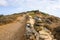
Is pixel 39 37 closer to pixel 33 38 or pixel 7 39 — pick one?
pixel 33 38

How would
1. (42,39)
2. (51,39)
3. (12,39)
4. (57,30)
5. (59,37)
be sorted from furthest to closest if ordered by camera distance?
(57,30)
(59,37)
(51,39)
(42,39)
(12,39)

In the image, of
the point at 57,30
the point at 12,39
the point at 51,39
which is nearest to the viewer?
the point at 12,39

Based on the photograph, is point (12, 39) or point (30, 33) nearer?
point (12, 39)

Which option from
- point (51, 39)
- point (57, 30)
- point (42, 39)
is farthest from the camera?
point (57, 30)

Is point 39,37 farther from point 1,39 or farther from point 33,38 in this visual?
point 1,39

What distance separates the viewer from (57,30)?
33031mm

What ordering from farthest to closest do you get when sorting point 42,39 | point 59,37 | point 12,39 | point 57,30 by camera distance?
1. point 57,30
2. point 59,37
3. point 42,39
4. point 12,39

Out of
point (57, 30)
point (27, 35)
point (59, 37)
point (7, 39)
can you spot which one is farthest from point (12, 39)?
point (57, 30)

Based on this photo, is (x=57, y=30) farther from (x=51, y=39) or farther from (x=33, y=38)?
(x=33, y=38)

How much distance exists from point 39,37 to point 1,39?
4793mm

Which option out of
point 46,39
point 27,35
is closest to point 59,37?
point 46,39

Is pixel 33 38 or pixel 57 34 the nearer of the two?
pixel 33 38

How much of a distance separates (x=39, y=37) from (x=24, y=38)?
2.42m

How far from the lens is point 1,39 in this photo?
79.4 ft
